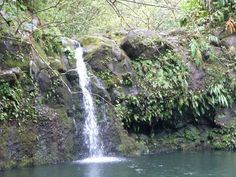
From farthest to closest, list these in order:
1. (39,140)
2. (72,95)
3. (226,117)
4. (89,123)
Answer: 1. (226,117)
2. (89,123)
3. (72,95)
4. (39,140)

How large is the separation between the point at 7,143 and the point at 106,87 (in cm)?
339

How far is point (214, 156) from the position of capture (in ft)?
38.5

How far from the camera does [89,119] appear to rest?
12.1 m

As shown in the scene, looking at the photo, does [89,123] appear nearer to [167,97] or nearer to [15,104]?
[15,104]

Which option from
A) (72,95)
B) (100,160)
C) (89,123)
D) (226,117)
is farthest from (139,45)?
(100,160)

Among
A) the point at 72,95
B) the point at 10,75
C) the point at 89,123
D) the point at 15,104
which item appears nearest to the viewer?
the point at 10,75

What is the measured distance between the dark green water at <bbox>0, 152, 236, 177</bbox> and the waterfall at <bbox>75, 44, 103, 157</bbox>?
1103 millimetres

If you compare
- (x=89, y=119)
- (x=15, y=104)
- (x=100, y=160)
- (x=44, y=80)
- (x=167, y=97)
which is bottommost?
(x=100, y=160)

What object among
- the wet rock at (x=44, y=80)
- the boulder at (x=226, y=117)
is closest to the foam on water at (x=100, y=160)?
the wet rock at (x=44, y=80)

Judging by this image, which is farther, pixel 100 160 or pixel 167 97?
pixel 167 97

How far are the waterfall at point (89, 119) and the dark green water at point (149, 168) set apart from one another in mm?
1103

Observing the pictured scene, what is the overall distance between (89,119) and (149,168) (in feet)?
9.35

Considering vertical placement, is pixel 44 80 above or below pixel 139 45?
below

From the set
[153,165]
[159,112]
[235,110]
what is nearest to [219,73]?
[235,110]
